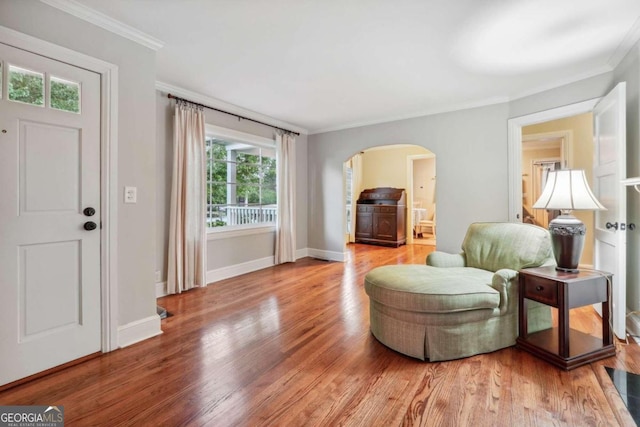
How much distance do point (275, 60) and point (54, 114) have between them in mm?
1687

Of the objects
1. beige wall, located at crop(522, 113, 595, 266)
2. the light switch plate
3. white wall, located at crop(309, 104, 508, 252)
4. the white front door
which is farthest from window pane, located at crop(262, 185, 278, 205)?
beige wall, located at crop(522, 113, 595, 266)

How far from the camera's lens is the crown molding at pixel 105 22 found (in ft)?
6.12

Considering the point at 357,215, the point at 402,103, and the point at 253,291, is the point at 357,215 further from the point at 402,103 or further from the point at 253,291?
the point at 253,291

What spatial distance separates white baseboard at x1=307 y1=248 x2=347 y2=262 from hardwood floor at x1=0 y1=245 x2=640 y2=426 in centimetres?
258

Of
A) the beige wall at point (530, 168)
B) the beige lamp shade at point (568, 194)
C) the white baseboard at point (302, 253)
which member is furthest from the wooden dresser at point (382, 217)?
the beige lamp shade at point (568, 194)

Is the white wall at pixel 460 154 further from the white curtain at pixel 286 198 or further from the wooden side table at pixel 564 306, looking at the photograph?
the wooden side table at pixel 564 306

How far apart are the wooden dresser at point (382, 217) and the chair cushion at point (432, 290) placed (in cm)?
441

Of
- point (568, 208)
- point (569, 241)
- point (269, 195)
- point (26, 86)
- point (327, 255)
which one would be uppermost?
point (26, 86)

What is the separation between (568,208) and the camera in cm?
201

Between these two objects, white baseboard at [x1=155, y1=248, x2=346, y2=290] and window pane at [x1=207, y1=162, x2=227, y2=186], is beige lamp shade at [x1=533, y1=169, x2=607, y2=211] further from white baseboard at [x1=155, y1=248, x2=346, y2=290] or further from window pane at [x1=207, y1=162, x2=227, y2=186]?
window pane at [x1=207, y1=162, x2=227, y2=186]

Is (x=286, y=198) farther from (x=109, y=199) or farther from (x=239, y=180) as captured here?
(x=109, y=199)

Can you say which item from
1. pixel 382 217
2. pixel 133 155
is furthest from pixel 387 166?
pixel 133 155

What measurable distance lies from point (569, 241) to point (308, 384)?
201 cm

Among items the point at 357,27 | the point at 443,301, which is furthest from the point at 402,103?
the point at 443,301
